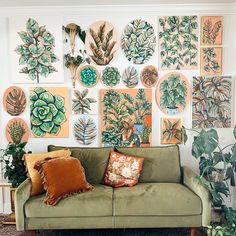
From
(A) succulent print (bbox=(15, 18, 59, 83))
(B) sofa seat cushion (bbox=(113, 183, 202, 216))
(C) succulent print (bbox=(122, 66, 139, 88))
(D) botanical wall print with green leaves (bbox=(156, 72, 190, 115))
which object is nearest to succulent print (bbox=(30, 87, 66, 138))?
(A) succulent print (bbox=(15, 18, 59, 83))

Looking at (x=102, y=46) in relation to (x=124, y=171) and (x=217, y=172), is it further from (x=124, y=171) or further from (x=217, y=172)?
(x=217, y=172)

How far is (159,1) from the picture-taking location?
3541mm

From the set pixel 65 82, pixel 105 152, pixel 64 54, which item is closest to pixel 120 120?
pixel 105 152

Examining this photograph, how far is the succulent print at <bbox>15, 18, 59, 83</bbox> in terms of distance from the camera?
3.75 meters

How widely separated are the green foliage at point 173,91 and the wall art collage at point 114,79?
1 centimetres

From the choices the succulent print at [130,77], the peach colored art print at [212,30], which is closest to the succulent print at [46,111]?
the succulent print at [130,77]

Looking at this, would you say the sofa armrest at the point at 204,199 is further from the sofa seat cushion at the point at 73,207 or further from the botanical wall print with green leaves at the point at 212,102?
the botanical wall print with green leaves at the point at 212,102

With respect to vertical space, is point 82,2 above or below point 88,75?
above

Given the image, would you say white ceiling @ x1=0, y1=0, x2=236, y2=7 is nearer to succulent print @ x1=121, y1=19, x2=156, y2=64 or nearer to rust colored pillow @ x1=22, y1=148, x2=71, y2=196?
succulent print @ x1=121, y1=19, x2=156, y2=64

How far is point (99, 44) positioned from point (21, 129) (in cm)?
A: 144

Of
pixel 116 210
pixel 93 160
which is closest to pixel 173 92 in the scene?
pixel 93 160

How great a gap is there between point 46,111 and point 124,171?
4.19 feet

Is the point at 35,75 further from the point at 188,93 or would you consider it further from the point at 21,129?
the point at 188,93

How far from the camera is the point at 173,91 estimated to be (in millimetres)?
3801
